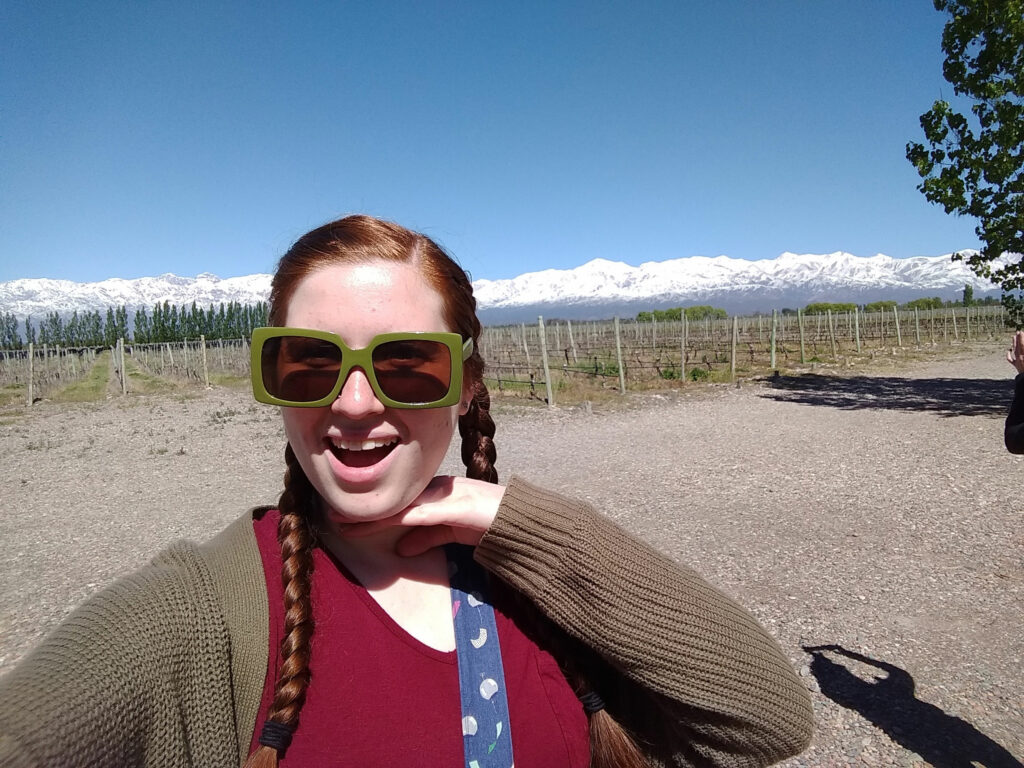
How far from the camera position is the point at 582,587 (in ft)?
2.78

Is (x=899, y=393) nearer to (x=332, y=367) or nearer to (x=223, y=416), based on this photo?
(x=223, y=416)

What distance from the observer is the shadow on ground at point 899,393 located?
11.4 metres

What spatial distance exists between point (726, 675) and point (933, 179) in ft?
41.5

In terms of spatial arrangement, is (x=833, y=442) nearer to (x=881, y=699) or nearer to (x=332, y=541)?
(x=881, y=699)

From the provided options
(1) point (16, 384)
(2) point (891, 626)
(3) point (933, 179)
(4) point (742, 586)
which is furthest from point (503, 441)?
(1) point (16, 384)

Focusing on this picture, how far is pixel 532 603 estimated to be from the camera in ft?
3.07

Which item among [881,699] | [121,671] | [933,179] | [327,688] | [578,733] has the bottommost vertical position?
[881,699]

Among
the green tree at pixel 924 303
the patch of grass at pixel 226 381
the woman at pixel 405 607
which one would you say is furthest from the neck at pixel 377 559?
the green tree at pixel 924 303

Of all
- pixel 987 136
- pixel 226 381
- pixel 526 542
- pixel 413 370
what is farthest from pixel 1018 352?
pixel 226 381

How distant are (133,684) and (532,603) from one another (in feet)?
1.71

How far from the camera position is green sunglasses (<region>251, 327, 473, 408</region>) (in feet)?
2.71

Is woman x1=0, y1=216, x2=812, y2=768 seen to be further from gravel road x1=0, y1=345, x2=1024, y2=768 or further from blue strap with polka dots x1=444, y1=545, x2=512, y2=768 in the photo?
gravel road x1=0, y1=345, x2=1024, y2=768

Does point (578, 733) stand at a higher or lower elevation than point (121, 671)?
lower

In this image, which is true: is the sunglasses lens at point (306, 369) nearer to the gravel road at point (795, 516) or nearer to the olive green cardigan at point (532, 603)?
the olive green cardigan at point (532, 603)
